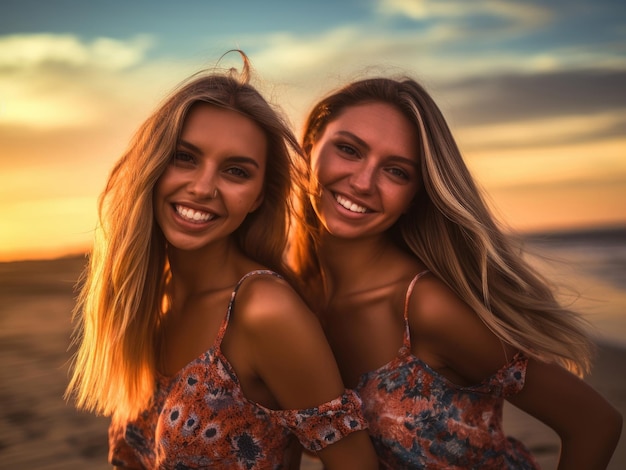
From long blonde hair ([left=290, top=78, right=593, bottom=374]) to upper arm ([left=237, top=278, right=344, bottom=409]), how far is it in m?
0.79

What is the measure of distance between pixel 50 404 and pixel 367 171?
4.44 meters

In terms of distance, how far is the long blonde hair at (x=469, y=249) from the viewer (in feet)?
10.1

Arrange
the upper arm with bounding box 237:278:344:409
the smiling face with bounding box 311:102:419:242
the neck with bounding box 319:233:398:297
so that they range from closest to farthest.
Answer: the upper arm with bounding box 237:278:344:409
the smiling face with bounding box 311:102:419:242
the neck with bounding box 319:233:398:297

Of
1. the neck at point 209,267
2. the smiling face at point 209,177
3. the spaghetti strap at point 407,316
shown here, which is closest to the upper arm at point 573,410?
the spaghetti strap at point 407,316

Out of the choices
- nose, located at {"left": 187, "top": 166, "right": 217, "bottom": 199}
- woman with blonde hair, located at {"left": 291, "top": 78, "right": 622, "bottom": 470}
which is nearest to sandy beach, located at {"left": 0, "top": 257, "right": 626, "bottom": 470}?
woman with blonde hair, located at {"left": 291, "top": 78, "right": 622, "bottom": 470}

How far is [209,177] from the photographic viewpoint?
279 cm

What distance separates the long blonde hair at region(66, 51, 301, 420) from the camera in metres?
2.88

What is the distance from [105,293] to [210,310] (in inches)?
23.4

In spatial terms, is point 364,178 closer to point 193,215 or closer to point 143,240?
point 193,215

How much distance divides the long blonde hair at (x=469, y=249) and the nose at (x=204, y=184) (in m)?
0.70

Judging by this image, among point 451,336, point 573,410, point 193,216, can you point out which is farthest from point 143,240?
point 573,410

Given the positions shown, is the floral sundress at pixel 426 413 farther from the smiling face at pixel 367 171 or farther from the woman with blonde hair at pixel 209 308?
the smiling face at pixel 367 171

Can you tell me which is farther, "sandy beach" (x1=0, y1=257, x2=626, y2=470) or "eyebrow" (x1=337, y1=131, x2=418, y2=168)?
"sandy beach" (x1=0, y1=257, x2=626, y2=470)

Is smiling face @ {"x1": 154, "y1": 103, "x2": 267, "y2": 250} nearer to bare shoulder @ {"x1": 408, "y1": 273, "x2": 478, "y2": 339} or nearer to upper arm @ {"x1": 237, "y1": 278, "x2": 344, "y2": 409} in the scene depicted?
upper arm @ {"x1": 237, "y1": 278, "x2": 344, "y2": 409}
